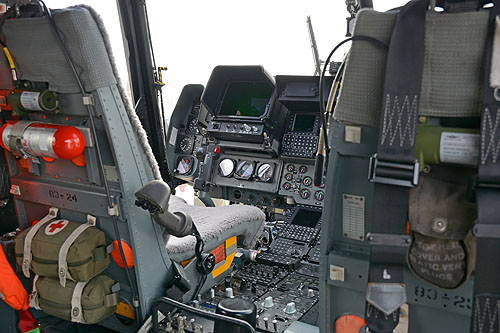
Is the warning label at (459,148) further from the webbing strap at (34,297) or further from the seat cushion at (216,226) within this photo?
the webbing strap at (34,297)

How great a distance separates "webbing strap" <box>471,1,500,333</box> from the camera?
0.85 m

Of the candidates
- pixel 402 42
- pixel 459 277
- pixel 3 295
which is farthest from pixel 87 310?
pixel 402 42

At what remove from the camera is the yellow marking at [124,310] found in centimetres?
186

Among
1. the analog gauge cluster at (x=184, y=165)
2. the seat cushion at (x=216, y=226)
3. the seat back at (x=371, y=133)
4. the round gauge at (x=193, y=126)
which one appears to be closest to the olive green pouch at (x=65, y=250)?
the seat cushion at (x=216, y=226)

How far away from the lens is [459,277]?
37.8 inches

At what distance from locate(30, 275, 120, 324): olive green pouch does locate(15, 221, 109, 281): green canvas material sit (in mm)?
52

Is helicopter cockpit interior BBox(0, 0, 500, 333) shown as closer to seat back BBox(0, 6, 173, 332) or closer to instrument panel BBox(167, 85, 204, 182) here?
seat back BBox(0, 6, 173, 332)

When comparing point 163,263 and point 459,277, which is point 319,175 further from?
point 163,263

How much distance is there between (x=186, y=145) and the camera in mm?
3957

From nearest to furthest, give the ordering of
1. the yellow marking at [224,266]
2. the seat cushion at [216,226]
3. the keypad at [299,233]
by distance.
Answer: the seat cushion at [216,226] < the yellow marking at [224,266] < the keypad at [299,233]

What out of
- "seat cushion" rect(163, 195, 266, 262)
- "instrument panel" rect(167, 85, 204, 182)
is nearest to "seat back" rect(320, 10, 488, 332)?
"seat cushion" rect(163, 195, 266, 262)

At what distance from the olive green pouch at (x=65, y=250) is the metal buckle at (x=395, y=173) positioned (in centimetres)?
125

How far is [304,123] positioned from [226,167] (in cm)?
79

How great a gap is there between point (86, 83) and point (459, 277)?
4.59 feet
